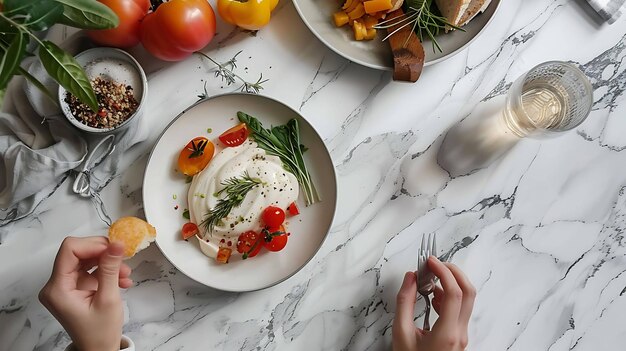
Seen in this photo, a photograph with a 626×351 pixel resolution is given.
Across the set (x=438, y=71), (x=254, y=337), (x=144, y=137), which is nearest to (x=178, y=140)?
(x=144, y=137)

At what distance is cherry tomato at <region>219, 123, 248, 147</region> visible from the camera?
1395mm

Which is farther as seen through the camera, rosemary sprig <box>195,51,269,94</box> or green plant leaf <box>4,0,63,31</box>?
rosemary sprig <box>195,51,269,94</box>

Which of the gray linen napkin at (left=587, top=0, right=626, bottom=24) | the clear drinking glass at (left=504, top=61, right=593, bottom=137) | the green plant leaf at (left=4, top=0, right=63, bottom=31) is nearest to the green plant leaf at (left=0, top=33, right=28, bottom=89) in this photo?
the green plant leaf at (left=4, top=0, right=63, bottom=31)

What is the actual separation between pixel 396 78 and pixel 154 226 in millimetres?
624

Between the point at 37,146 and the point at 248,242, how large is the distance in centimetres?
50

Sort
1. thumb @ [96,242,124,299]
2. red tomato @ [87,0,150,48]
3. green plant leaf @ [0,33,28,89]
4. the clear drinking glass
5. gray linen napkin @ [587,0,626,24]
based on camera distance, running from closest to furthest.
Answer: green plant leaf @ [0,33,28,89], thumb @ [96,242,124,299], red tomato @ [87,0,150,48], the clear drinking glass, gray linen napkin @ [587,0,626,24]

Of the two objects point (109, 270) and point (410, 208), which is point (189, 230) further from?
point (410, 208)

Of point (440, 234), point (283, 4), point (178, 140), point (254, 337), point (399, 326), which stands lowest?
point (254, 337)

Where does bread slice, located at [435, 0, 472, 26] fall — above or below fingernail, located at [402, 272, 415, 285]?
above

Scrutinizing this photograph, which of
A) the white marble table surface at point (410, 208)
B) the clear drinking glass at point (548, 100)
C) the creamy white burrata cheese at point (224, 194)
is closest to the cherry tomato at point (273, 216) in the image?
the creamy white burrata cheese at point (224, 194)

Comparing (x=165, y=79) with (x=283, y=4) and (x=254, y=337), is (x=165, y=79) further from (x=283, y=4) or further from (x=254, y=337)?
(x=254, y=337)

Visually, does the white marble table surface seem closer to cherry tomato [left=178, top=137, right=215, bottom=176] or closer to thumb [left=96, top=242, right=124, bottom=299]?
cherry tomato [left=178, top=137, right=215, bottom=176]

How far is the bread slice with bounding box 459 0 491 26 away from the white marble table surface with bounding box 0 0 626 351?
0.11m

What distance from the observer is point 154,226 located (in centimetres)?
137
